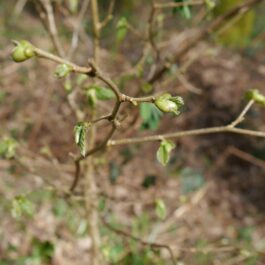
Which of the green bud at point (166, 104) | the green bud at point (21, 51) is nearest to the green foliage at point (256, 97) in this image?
the green bud at point (166, 104)

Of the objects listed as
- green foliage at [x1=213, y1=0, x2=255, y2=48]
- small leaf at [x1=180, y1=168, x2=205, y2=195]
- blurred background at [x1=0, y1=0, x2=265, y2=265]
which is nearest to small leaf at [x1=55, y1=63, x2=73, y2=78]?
blurred background at [x1=0, y1=0, x2=265, y2=265]

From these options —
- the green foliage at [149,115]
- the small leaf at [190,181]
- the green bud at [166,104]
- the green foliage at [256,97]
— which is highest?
the small leaf at [190,181]

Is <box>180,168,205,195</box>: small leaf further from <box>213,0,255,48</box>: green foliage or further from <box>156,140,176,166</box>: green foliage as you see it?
<box>213,0,255,48</box>: green foliage

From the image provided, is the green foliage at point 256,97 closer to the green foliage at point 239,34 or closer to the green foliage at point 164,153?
the green foliage at point 164,153

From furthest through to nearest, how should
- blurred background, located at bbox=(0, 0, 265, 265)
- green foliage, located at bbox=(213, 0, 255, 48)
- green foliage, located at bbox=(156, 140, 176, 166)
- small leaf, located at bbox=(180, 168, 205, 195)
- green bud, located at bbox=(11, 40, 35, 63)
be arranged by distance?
green foliage, located at bbox=(213, 0, 255, 48), small leaf, located at bbox=(180, 168, 205, 195), blurred background, located at bbox=(0, 0, 265, 265), green foliage, located at bbox=(156, 140, 176, 166), green bud, located at bbox=(11, 40, 35, 63)

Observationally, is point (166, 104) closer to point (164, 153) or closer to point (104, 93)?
point (164, 153)

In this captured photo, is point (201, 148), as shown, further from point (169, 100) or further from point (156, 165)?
point (169, 100)

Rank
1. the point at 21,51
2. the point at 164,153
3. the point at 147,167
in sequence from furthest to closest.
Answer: the point at 147,167, the point at 164,153, the point at 21,51

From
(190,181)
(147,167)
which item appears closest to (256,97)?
(190,181)

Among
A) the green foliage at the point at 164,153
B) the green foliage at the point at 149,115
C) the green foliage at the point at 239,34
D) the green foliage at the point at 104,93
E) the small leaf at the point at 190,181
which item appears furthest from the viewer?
the green foliage at the point at 239,34

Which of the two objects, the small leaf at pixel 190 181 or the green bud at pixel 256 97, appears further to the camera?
the small leaf at pixel 190 181

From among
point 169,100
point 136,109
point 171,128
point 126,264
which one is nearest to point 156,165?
point 171,128
